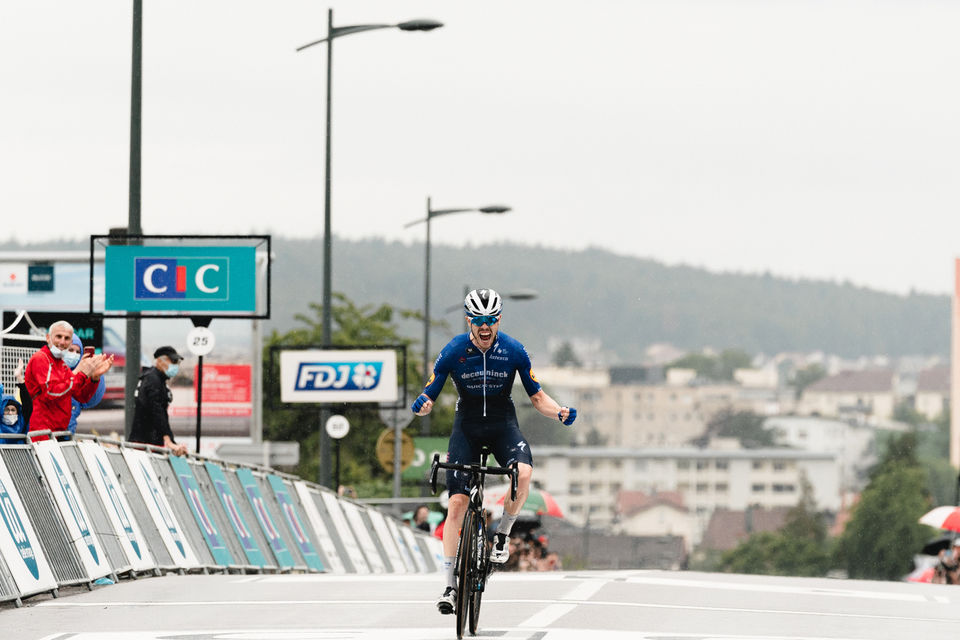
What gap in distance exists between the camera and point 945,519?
981 inches

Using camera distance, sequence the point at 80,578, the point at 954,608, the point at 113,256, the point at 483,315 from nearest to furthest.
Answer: the point at 483,315 → the point at 954,608 → the point at 80,578 → the point at 113,256

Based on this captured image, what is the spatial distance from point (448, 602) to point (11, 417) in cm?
613

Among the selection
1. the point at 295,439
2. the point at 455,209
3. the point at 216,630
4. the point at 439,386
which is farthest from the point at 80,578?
the point at 295,439

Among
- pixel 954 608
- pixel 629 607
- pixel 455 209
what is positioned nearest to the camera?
pixel 629 607

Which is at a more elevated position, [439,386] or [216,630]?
[439,386]

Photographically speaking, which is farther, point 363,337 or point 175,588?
point 363,337

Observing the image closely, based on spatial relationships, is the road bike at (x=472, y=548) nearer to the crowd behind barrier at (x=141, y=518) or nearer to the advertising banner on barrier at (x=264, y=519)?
the crowd behind barrier at (x=141, y=518)

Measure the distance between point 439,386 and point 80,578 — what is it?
4931mm

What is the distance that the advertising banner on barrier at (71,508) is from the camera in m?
14.7

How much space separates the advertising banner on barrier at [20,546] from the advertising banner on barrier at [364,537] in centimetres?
1442

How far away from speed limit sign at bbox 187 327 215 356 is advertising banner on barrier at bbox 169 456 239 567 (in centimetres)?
754

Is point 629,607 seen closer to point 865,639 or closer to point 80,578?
point 865,639

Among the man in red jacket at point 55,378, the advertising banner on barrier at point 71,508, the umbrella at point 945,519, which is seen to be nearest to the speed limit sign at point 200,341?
the umbrella at point 945,519

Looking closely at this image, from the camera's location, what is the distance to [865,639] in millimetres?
10898
